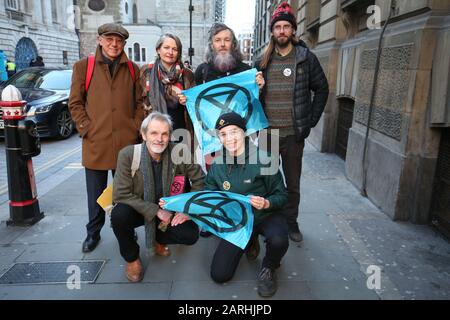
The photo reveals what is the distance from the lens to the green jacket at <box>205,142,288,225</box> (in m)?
2.71

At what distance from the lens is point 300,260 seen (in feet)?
10.2

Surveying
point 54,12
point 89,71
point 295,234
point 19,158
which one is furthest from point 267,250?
point 54,12

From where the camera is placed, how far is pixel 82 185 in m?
5.32

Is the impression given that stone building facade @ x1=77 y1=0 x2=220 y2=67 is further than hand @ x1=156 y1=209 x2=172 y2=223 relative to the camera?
Yes

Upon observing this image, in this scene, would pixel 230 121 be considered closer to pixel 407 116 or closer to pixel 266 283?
pixel 266 283

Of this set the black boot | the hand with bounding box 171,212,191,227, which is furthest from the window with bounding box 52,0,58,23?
the hand with bounding box 171,212,191,227

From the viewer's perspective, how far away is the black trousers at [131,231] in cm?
270

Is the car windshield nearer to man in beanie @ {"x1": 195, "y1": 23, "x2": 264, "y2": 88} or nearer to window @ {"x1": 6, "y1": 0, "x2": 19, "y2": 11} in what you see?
man in beanie @ {"x1": 195, "y1": 23, "x2": 264, "y2": 88}

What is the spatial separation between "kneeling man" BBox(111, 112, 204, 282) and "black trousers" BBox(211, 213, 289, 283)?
13.5 inches

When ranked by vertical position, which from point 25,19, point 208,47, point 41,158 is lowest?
point 41,158
